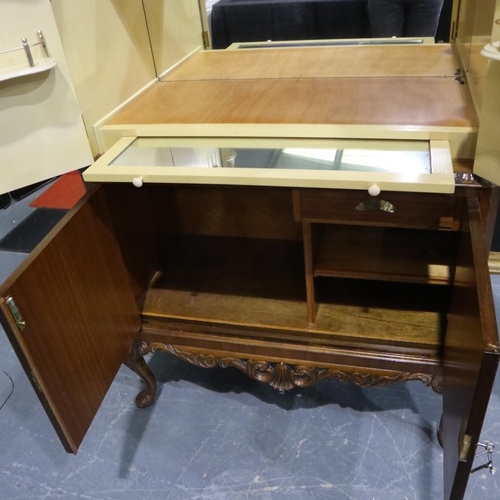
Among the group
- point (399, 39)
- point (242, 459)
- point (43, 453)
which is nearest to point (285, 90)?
point (399, 39)

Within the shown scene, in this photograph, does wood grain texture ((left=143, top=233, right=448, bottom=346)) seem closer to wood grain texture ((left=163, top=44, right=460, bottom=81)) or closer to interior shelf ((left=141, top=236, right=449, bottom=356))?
interior shelf ((left=141, top=236, right=449, bottom=356))

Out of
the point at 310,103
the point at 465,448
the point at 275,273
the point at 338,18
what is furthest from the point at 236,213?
the point at 465,448

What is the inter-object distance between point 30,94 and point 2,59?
2.8 inches

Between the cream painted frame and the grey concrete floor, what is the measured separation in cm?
71

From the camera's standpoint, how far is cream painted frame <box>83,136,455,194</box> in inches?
30.3

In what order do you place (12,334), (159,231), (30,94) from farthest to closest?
(159,231) → (30,94) → (12,334)

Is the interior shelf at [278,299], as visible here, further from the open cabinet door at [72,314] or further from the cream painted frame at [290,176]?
the cream painted frame at [290,176]

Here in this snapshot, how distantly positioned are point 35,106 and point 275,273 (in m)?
0.69

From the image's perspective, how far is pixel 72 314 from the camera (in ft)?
2.85

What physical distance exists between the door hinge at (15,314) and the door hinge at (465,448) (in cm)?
66

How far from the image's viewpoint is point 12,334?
71cm

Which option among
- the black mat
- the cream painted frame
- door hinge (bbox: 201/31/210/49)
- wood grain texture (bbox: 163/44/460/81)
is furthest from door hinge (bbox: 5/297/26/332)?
the black mat

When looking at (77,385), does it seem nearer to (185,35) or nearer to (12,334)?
(12,334)

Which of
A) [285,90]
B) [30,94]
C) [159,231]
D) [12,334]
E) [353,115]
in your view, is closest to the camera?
[12,334]
